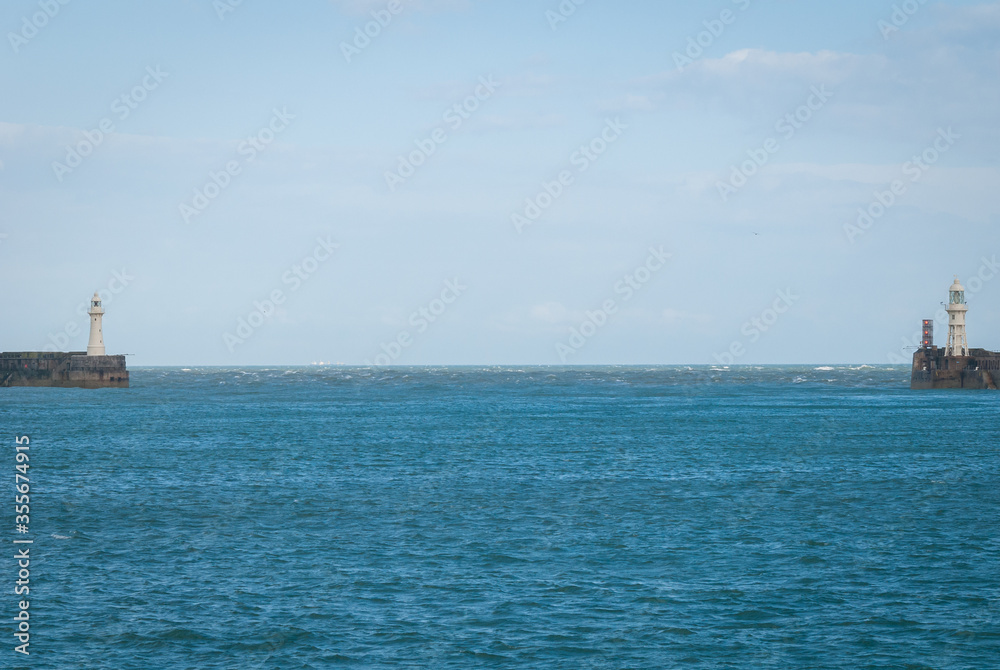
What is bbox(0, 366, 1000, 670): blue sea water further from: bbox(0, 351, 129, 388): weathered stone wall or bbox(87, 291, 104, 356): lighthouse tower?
bbox(0, 351, 129, 388): weathered stone wall

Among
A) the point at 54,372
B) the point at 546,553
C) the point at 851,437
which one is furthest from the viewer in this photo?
the point at 54,372

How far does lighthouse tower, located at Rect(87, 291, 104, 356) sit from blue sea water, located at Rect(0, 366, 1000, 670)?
77071 mm

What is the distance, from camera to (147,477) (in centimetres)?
4425

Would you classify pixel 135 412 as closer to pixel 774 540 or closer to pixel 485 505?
pixel 485 505

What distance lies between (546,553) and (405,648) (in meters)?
8.70

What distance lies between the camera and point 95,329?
133250 mm

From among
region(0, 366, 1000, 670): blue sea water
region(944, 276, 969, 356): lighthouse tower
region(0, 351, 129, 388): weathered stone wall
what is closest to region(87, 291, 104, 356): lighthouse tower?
region(0, 351, 129, 388): weathered stone wall

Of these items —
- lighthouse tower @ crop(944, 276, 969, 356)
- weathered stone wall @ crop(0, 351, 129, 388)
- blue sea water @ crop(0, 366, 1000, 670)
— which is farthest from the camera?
weathered stone wall @ crop(0, 351, 129, 388)

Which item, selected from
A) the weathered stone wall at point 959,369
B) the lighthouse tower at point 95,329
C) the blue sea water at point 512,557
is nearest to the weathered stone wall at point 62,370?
the lighthouse tower at point 95,329

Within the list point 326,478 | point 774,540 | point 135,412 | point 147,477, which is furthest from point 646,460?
point 135,412

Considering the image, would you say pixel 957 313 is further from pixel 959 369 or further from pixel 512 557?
pixel 512 557

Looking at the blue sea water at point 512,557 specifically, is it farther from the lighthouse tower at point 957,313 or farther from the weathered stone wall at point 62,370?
the weathered stone wall at point 62,370

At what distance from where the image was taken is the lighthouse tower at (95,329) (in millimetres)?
130375

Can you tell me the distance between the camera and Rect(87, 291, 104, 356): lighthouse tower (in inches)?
5133
